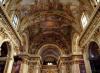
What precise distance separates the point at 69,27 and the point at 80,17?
3.79 metres

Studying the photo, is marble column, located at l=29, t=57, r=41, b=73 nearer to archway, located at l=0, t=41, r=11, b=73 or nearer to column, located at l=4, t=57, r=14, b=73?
archway, located at l=0, t=41, r=11, b=73

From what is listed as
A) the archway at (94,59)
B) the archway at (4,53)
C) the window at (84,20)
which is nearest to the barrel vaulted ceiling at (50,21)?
the window at (84,20)

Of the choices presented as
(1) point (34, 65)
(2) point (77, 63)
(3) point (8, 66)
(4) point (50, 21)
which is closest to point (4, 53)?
(3) point (8, 66)

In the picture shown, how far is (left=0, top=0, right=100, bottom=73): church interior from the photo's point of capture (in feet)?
31.9

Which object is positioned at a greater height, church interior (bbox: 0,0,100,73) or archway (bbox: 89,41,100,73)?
church interior (bbox: 0,0,100,73)

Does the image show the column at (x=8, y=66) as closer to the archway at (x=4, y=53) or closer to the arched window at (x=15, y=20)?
the archway at (x=4, y=53)

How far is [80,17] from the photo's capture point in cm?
1312

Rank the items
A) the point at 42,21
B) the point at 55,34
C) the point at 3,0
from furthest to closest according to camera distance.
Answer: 1. the point at 55,34
2. the point at 42,21
3. the point at 3,0

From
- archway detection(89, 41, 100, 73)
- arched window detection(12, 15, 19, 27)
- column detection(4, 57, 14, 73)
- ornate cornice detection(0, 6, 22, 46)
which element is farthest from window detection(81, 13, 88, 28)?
column detection(4, 57, 14, 73)

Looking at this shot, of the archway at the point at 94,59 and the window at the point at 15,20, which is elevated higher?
the window at the point at 15,20

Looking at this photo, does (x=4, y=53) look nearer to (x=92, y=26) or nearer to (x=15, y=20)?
(x=15, y=20)

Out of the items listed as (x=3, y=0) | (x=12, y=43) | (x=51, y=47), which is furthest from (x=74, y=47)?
(x=3, y=0)

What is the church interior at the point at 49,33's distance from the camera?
972cm

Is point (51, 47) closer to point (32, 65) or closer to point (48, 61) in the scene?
point (32, 65)
